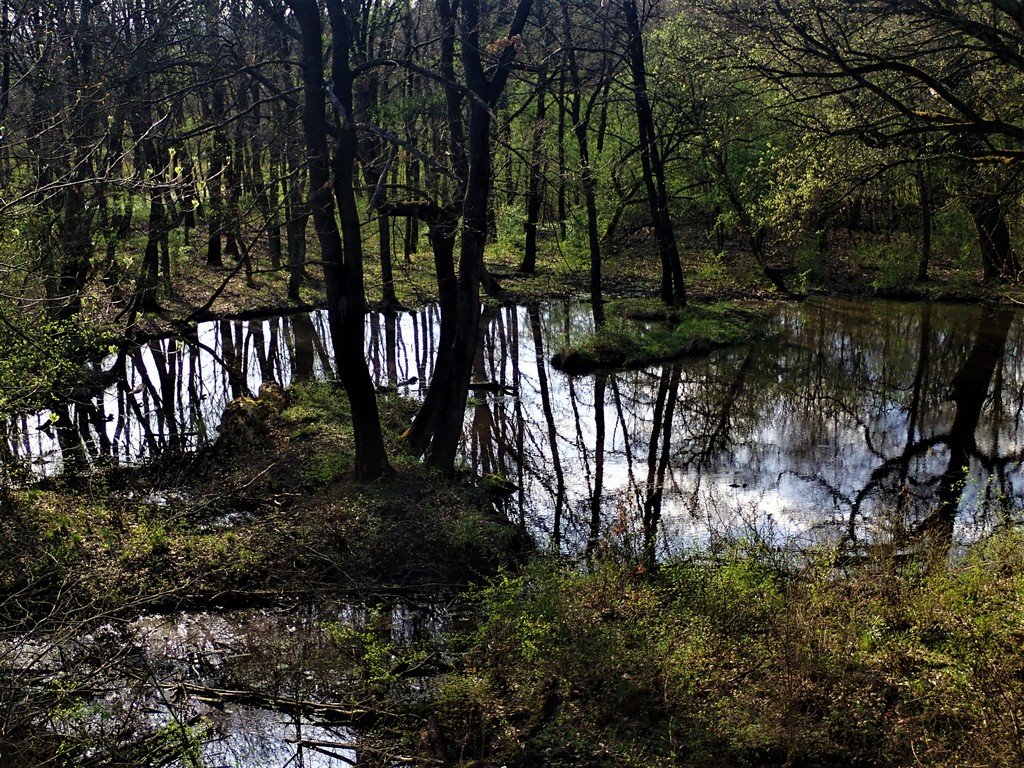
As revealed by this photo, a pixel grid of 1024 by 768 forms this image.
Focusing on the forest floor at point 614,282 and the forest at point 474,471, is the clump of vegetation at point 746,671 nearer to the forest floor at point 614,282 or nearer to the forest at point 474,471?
the forest at point 474,471

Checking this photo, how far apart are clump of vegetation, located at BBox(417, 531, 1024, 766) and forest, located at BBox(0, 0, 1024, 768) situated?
1.3 inches

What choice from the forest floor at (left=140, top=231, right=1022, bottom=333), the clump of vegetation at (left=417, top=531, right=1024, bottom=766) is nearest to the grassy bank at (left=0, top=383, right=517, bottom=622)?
the clump of vegetation at (left=417, top=531, right=1024, bottom=766)

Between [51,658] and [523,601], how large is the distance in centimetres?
411

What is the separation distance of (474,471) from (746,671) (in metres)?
6.54

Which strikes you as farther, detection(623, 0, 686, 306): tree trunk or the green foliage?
detection(623, 0, 686, 306): tree trunk

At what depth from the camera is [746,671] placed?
729cm

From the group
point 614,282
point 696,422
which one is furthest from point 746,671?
point 614,282

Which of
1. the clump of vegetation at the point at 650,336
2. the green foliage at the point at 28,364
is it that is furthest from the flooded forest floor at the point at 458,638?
the clump of vegetation at the point at 650,336

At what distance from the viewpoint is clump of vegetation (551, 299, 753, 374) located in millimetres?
21109

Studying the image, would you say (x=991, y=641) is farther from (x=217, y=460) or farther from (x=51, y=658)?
(x=217, y=460)

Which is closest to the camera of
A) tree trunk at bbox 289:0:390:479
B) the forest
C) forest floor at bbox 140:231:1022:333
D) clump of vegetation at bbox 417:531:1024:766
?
clump of vegetation at bbox 417:531:1024:766

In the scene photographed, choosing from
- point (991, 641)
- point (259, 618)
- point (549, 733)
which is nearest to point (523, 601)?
point (549, 733)

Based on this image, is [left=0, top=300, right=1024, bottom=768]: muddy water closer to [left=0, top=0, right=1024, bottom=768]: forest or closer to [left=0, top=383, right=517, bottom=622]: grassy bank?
[left=0, top=0, right=1024, bottom=768]: forest

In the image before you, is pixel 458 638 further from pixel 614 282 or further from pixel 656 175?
pixel 614 282
